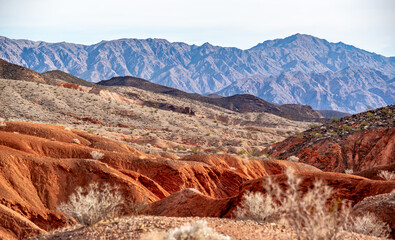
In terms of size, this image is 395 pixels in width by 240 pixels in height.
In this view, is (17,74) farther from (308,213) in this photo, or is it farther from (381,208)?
(308,213)

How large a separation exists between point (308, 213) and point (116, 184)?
549 inches

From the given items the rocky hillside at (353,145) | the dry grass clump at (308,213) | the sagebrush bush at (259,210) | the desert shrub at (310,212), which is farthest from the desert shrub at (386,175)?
the desert shrub at (310,212)

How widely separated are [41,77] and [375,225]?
9632 cm

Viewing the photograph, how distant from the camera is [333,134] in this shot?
39.8 meters

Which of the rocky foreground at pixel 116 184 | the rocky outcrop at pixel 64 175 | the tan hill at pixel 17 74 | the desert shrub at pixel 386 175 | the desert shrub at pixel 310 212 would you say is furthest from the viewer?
the tan hill at pixel 17 74

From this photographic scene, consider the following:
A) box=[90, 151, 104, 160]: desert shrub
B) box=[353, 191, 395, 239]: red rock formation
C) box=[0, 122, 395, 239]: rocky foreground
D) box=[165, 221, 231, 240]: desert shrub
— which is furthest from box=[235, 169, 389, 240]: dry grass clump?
box=[90, 151, 104, 160]: desert shrub

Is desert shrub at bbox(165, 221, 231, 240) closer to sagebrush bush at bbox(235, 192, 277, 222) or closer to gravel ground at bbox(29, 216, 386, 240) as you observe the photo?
gravel ground at bbox(29, 216, 386, 240)

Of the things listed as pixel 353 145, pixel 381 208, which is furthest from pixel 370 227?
pixel 353 145

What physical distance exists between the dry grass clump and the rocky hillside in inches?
869

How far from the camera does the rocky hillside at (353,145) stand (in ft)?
109

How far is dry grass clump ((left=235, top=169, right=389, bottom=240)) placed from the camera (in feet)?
20.1

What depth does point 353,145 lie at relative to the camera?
Answer: 36.0 m

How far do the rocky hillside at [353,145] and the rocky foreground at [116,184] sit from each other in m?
12.8

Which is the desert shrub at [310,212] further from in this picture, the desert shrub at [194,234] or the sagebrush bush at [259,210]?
the sagebrush bush at [259,210]
